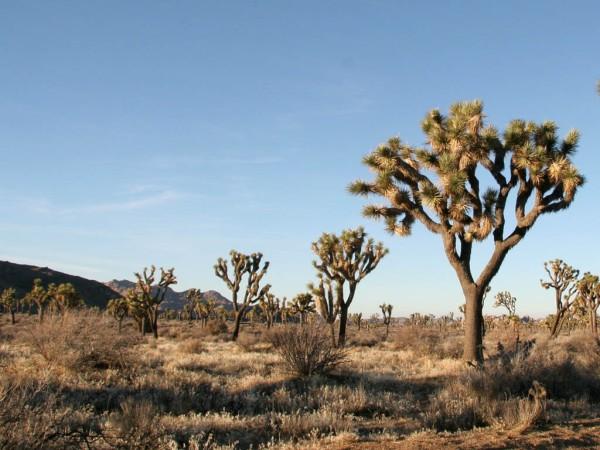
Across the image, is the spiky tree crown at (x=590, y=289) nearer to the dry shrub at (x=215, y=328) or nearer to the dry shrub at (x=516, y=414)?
the dry shrub at (x=215, y=328)

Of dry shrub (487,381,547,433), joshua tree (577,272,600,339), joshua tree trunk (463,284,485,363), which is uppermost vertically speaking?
joshua tree (577,272,600,339)

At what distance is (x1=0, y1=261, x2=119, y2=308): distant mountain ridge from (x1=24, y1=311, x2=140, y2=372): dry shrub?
282 ft

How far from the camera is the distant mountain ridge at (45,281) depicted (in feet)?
318

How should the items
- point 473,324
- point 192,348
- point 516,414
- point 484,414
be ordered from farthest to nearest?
1. point 192,348
2. point 473,324
3. point 484,414
4. point 516,414

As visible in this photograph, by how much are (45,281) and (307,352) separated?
106m

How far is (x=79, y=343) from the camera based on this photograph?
1248cm

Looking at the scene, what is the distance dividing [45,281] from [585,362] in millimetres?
108541

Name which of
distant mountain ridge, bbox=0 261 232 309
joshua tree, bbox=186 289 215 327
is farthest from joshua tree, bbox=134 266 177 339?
distant mountain ridge, bbox=0 261 232 309

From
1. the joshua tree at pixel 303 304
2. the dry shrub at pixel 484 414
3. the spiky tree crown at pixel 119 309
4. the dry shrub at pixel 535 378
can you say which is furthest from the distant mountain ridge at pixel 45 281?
the dry shrub at pixel 484 414

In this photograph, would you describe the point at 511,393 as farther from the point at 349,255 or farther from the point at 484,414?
the point at 349,255

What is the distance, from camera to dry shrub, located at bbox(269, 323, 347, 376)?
12406 mm

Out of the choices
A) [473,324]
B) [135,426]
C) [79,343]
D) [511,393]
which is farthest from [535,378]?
[79,343]

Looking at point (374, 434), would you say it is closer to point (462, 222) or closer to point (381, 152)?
point (462, 222)

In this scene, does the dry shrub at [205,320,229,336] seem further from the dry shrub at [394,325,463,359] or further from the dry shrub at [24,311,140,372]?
the dry shrub at [24,311,140,372]
